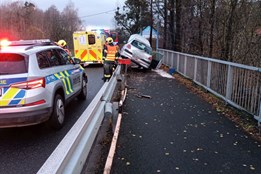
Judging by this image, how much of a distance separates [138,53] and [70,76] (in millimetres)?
10194

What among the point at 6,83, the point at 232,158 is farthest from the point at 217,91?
the point at 6,83

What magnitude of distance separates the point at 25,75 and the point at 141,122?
267 centimetres

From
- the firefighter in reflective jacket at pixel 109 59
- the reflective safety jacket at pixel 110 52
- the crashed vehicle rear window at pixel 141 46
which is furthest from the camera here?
the crashed vehicle rear window at pixel 141 46

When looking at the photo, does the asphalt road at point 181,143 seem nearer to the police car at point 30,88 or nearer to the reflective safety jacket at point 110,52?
the police car at point 30,88

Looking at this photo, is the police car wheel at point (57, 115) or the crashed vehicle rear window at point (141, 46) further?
the crashed vehicle rear window at point (141, 46)

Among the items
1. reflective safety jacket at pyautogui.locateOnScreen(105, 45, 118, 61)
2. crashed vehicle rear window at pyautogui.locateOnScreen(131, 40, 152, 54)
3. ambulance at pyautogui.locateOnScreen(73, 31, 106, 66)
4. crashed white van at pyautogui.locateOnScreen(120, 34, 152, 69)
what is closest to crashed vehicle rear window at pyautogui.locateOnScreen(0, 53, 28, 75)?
reflective safety jacket at pyautogui.locateOnScreen(105, 45, 118, 61)

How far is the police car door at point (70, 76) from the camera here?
273 inches

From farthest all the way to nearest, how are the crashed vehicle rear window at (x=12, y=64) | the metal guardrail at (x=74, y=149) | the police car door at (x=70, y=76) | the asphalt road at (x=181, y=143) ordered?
the police car door at (x=70, y=76) < the crashed vehicle rear window at (x=12, y=64) < the asphalt road at (x=181, y=143) < the metal guardrail at (x=74, y=149)

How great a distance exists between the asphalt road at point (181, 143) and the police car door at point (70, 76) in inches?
58.2

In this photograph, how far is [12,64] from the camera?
5.40m

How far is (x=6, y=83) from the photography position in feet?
16.7

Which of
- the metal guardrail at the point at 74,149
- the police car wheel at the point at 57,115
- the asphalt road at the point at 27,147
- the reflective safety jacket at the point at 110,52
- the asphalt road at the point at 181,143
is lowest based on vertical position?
the asphalt road at the point at 27,147

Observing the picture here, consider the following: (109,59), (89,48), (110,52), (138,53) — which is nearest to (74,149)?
(109,59)

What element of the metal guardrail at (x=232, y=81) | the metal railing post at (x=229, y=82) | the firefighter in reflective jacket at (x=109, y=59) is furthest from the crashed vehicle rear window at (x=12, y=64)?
the firefighter in reflective jacket at (x=109, y=59)
